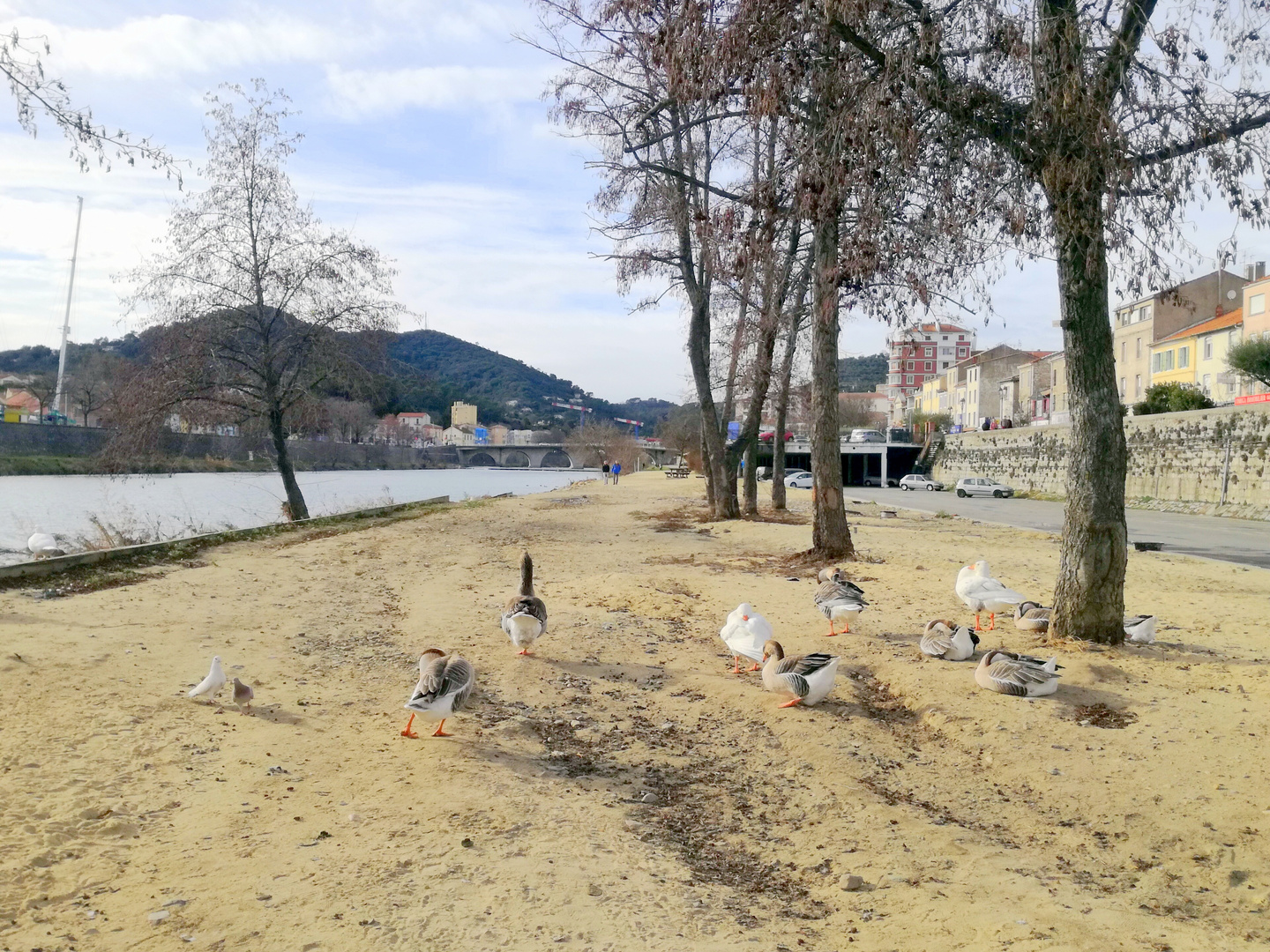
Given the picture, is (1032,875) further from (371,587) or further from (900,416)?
(900,416)

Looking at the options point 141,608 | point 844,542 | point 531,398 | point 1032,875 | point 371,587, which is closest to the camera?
point 1032,875

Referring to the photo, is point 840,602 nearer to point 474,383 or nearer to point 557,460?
point 557,460

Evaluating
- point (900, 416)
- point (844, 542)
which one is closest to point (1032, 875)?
point (844, 542)

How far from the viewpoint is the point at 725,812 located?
191 inches

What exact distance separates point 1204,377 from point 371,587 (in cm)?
5875

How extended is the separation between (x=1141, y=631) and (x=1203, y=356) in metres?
57.4

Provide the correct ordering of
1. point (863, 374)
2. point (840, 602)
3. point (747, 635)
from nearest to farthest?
point (747, 635)
point (840, 602)
point (863, 374)

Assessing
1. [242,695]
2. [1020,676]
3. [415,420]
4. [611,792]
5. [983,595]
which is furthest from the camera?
[415,420]

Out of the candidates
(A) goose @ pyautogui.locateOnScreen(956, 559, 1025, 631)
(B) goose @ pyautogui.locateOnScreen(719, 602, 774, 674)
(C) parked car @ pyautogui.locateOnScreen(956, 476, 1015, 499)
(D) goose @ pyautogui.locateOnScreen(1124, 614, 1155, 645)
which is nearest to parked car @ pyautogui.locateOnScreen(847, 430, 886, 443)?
(C) parked car @ pyautogui.locateOnScreen(956, 476, 1015, 499)

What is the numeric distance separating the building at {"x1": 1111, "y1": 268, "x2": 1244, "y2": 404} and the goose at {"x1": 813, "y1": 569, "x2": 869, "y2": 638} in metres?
58.2

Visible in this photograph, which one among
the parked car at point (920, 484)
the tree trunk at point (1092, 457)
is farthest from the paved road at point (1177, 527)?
the parked car at point (920, 484)

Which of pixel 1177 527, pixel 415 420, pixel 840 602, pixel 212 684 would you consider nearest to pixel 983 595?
pixel 840 602

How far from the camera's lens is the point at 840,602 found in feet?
26.9

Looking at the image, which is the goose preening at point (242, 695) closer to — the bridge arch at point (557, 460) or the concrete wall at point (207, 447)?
the concrete wall at point (207, 447)
